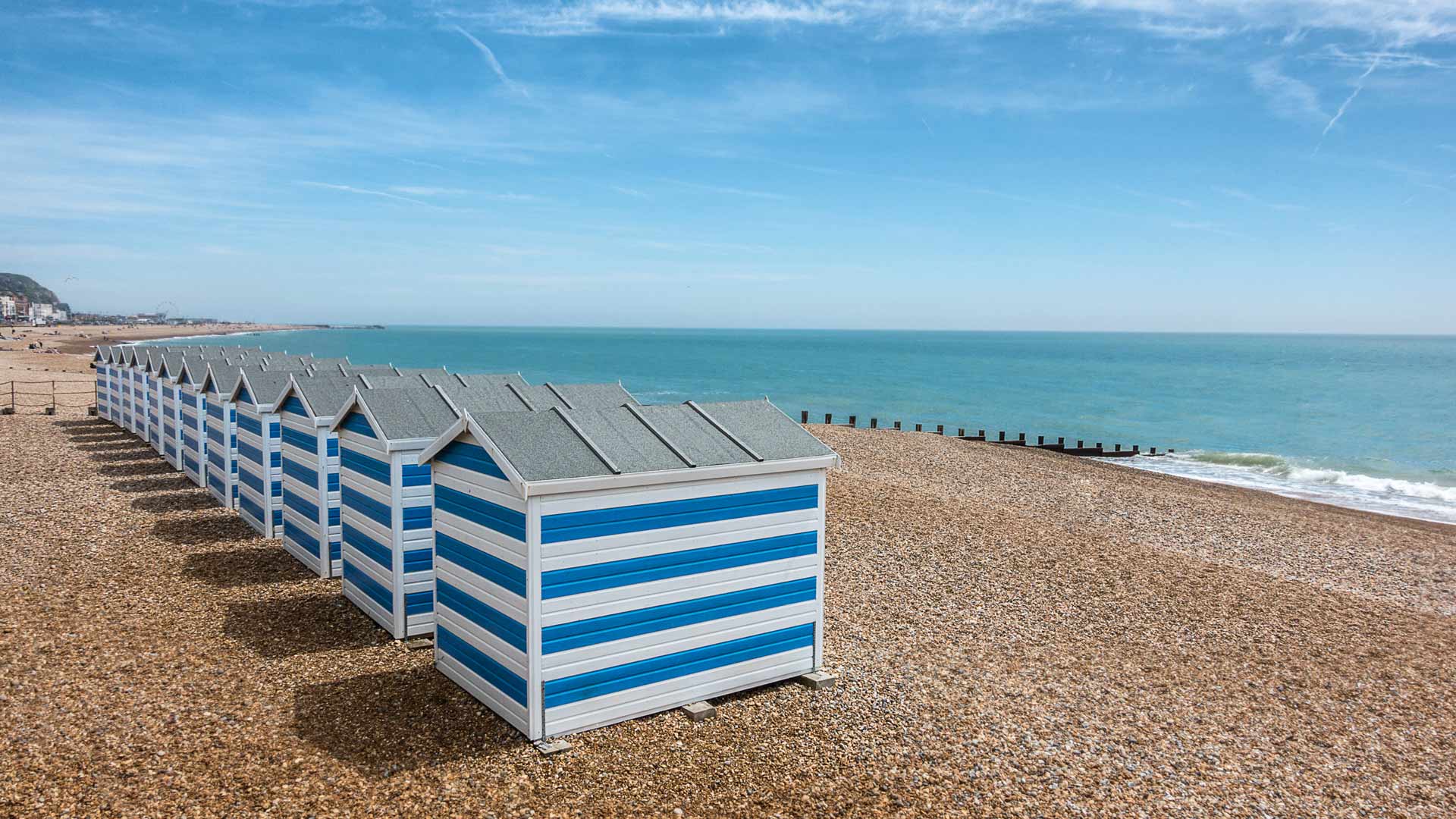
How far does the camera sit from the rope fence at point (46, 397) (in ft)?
102

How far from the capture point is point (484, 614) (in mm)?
7727

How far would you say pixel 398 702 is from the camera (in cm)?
789

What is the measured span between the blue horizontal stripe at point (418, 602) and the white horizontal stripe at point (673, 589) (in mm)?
2982

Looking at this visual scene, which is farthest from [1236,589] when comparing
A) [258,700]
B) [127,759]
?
[127,759]

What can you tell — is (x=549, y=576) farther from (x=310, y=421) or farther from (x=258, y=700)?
(x=310, y=421)

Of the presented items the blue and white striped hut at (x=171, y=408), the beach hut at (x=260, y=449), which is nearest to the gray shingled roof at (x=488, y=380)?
the beach hut at (x=260, y=449)

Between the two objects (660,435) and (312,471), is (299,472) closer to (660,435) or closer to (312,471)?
(312,471)

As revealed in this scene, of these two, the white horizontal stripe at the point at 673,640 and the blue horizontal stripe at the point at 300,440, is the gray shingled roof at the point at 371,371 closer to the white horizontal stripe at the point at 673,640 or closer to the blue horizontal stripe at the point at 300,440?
the blue horizontal stripe at the point at 300,440

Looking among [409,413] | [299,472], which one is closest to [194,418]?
[299,472]

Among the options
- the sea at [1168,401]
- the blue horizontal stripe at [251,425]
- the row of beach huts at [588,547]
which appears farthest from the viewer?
the sea at [1168,401]

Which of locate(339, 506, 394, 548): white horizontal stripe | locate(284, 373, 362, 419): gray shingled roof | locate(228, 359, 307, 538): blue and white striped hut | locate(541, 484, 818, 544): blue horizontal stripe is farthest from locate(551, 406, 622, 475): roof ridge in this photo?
locate(228, 359, 307, 538): blue and white striped hut

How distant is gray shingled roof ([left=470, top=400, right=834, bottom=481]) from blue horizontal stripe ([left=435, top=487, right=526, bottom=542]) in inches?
19.3

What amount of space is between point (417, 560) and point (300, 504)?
4.07m

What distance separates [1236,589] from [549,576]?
11411mm
